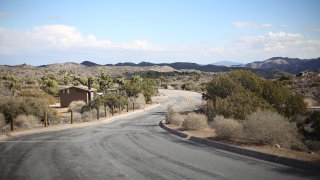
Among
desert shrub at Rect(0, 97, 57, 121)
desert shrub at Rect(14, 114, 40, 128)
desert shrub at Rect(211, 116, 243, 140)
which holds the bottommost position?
desert shrub at Rect(14, 114, 40, 128)

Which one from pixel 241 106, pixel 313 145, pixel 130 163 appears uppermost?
pixel 241 106

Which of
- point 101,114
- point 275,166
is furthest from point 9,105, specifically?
point 275,166

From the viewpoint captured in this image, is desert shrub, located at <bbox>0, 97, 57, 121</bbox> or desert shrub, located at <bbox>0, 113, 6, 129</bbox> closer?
desert shrub, located at <bbox>0, 113, 6, 129</bbox>

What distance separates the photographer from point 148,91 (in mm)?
65750

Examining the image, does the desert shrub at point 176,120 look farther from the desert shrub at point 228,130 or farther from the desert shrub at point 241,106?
the desert shrub at point 228,130

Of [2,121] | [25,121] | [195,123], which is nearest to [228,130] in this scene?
[195,123]

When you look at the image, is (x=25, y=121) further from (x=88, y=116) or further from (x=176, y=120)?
(x=176, y=120)

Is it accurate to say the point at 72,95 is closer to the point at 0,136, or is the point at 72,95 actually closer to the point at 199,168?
the point at 0,136

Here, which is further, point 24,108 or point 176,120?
point 24,108

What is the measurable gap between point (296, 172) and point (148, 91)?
55220 mm

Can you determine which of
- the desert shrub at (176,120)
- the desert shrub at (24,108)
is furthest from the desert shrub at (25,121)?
the desert shrub at (176,120)

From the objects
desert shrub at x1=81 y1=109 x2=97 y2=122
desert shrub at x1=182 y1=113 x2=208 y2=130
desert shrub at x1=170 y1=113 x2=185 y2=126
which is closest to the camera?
desert shrub at x1=182 y1=113 x2=208 y2=130

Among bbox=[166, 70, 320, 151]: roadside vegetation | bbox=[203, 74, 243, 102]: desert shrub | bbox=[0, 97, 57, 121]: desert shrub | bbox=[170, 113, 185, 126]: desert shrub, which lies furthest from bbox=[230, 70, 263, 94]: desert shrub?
bbox=[0, 97, 57, 121]: desert shrub

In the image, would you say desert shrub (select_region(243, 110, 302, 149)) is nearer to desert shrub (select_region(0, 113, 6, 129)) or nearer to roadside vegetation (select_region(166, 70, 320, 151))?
roadside vegetation (select_region(166, 70, 320, 151))
